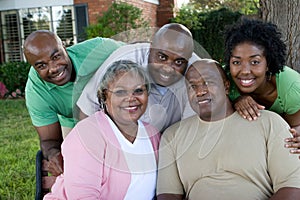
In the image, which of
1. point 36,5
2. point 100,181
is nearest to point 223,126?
point 100,181

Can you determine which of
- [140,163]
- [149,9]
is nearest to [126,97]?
[140,163]

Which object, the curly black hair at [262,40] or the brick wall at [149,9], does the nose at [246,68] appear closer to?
the curly black hair at [262,40]

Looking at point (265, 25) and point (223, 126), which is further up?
point (265, 25)

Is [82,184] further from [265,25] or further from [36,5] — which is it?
[36,5]

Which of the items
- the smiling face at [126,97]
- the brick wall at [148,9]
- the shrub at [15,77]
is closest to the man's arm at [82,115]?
the smiling face at [126,97]

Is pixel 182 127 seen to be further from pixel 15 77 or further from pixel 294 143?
pixel 15 77

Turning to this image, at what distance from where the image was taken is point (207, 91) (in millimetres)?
2387

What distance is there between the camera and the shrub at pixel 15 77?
10609mm

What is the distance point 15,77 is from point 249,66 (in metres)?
9.06

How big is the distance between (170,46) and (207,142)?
606 mm

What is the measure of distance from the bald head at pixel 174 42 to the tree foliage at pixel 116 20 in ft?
19.6

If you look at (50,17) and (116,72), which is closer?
(116,72)

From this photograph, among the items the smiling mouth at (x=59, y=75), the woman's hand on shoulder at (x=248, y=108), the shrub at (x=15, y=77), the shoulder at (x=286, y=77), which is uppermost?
the shoulder at (x=286, y=77)

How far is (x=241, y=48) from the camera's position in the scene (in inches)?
96.1
